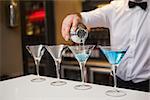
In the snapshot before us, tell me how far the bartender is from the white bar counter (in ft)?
1.61

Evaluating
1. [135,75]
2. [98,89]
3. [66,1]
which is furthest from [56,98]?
[66,1]

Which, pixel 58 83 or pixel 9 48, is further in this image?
pixel 9 48

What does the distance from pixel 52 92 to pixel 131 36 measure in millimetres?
739

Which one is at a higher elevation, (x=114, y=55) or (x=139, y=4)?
(x=139, y=4)

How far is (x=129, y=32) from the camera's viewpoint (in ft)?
5.81

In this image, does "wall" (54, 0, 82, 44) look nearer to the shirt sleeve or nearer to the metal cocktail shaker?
the shirt sleeve

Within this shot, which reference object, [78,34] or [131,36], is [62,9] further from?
[78,34]

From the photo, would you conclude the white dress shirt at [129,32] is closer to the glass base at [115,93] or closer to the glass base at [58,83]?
the glass base at [58,83]

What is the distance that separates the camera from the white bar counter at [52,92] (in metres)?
1.09

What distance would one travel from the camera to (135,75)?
169 centimetres

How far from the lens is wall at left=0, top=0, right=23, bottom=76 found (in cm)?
372

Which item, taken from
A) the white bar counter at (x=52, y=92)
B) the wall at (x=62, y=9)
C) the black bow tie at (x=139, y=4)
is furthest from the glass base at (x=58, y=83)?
the wall at (x=62, y=9)

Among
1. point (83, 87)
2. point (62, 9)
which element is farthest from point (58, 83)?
point (62, 9)

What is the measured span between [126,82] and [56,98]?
77 cm
